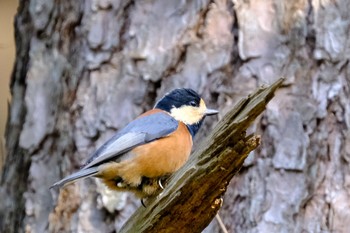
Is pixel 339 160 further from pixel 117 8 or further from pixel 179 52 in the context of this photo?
pixel 117 8

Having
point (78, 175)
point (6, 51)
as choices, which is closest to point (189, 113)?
point (78, 175)

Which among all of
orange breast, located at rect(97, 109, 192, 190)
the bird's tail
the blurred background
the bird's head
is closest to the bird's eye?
the bird's head

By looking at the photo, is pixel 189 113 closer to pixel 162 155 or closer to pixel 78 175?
pixel 162 155

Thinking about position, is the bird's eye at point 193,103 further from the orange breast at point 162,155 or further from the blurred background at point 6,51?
the blurred background at point 6,51

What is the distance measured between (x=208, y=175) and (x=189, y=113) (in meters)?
0.91

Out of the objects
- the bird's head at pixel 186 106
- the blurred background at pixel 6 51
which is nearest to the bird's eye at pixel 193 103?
the bird's head at pixel 186 106

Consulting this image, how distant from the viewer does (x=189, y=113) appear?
3631 millimetres

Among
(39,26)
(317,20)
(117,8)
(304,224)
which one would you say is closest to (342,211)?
(304,224)

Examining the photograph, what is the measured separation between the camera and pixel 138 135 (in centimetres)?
339

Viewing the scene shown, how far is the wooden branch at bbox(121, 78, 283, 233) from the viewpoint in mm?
2641

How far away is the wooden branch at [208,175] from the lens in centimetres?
264

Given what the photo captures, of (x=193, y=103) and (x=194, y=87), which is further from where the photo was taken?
(x=194, y=87)

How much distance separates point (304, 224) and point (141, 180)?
2.88ft

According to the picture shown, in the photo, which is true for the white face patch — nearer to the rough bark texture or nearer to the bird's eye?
the bird's eye
